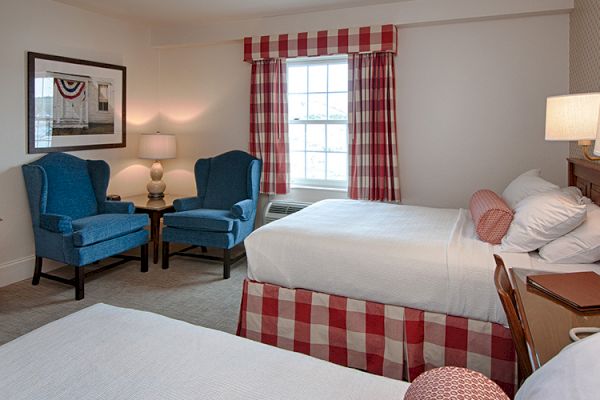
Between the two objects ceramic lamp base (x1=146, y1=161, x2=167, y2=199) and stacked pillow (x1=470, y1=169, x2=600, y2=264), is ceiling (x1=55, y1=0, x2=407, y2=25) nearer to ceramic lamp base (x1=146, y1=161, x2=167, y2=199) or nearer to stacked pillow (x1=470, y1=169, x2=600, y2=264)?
ceramic lamp base (x1=146, y1=161, x2=167, y2=199)

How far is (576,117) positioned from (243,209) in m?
2.83

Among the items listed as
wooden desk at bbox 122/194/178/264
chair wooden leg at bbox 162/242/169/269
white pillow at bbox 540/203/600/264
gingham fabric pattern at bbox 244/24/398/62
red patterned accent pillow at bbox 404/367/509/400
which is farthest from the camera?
wooden desk at bbox 122/194/178/264

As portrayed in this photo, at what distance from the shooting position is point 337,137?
4617 millimetres

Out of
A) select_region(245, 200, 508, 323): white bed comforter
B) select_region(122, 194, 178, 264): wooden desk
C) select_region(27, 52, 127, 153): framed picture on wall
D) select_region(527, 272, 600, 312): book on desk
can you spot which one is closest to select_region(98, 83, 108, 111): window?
select_region(27, 52, 127, 153): framed picture on wall

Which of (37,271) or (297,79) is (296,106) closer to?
(297,79)

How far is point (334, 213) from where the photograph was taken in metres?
3.27

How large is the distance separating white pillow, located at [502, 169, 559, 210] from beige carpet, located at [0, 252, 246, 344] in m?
1.94

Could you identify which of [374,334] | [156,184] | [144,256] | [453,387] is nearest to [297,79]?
[156,184]

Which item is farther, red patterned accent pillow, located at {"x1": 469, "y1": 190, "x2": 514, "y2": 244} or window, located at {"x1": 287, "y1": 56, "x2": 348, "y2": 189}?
window, located at {"x1": 287, "y1": 56, "x2": 348, "y2": 189}

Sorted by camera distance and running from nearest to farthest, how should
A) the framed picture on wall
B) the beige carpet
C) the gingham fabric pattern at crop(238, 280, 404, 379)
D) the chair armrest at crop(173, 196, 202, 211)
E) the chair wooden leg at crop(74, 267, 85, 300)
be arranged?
the gingham fabric pattern at crop(238, 280, 404, 379), the beige carpet, the chair wooden leg at crop(74, 267, 85, 300), the framed picture on wall, the chair armrest at crop(173, 196, 202, 211)

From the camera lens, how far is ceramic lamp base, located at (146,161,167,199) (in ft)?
16.3

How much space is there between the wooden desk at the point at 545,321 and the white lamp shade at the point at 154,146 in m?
4.04

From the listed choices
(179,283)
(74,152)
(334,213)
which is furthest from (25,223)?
(334,213)

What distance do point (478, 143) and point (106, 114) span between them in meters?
3.55
